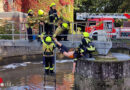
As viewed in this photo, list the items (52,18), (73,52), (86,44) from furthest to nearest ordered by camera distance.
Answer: (52,18) → (73,52) → (86,44)

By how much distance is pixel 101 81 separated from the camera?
9.22m

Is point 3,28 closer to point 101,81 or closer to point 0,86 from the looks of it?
point 0,86

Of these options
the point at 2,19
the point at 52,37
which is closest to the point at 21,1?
the point at 2,19

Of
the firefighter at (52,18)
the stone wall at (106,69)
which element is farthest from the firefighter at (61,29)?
the stone wall at (106,69)

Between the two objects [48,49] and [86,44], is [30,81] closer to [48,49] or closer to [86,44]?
[48,49]

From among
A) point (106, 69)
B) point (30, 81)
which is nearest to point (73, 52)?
point (106, 69)

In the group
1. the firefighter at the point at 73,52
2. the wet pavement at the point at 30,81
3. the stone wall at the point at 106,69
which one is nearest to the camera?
the wet pavement at the point at 30,81

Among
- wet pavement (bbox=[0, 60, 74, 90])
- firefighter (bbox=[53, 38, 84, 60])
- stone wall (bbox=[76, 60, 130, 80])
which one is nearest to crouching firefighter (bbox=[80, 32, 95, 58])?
firefighter (bbox=[53, 38, 84, 60])

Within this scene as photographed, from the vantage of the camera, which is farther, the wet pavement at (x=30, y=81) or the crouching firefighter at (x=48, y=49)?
the crouching firefighter at (x=48, y=49)

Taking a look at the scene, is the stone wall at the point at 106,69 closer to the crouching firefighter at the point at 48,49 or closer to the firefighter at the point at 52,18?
the crouching firefighter at the point at 48,49

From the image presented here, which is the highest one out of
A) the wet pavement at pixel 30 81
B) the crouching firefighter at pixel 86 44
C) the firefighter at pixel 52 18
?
the firefighter at pixel 52 18

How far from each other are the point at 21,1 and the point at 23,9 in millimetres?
872

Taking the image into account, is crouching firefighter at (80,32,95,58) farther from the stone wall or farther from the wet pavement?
the wet pavement

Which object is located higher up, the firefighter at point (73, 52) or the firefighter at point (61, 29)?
Result: the firefighter at point (61, 29)
